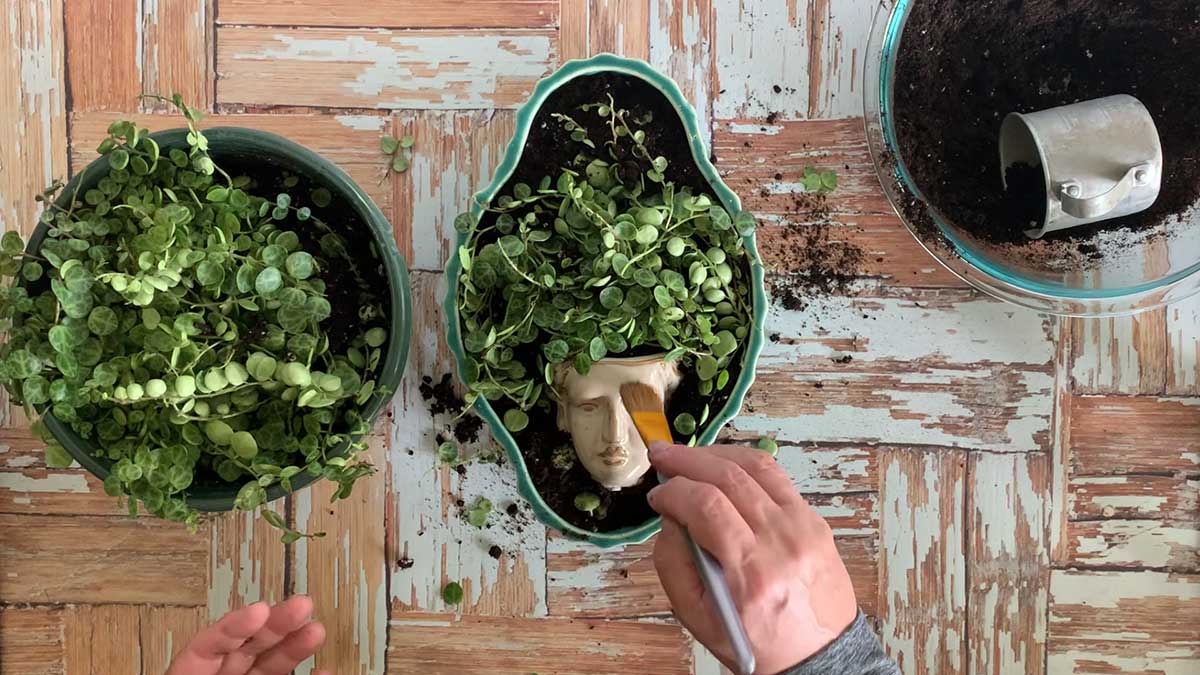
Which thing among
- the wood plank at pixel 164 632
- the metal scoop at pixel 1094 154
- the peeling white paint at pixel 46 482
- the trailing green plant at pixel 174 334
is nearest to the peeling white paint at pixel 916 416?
the metal scoop at pixel 1094 154

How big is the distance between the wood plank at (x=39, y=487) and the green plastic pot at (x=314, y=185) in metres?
0.33

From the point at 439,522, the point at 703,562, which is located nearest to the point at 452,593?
the point at 439,522

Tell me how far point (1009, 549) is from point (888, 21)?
67cm

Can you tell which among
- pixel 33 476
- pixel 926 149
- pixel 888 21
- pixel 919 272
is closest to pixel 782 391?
pixel 919 272

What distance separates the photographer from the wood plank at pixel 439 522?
3.47ft

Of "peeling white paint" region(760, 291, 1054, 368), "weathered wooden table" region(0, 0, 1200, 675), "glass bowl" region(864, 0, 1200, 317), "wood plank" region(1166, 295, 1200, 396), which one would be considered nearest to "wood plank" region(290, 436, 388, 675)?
"weathered wooden table" region(0, 0, 1200, 675)

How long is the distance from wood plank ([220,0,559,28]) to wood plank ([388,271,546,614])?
32 centimetres

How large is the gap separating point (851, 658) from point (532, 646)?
47cm

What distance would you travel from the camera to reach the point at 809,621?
27.9 inches

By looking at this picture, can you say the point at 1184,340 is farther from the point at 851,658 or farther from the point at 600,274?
the point at 600,274

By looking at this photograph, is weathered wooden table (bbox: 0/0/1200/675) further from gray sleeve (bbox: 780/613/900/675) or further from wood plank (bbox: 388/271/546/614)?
gray sleeve (bbox: 780/613/900/675)

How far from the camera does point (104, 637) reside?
1.09 meters

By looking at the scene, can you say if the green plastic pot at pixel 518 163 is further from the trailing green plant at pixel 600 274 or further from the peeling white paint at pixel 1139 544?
the peeling white paint at pixel 1139 544

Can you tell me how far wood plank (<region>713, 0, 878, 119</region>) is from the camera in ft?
3.49
